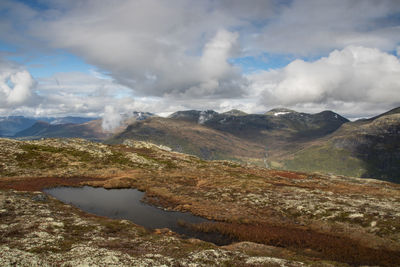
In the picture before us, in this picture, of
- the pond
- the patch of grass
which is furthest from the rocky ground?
the pond

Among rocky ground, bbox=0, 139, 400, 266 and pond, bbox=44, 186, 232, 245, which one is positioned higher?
rocky ground, bbox=0, 139, 400, 266

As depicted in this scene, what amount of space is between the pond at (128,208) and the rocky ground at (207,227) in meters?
2.76

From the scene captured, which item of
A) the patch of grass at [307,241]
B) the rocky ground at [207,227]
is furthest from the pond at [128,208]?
the rocky ground at [207,227]

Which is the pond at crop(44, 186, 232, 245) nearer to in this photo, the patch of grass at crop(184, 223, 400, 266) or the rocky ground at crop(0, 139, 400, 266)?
the patch of grass at crop(184, 223, 400, 266)

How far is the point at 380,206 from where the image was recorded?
46625 millimetres

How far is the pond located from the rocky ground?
109 inches

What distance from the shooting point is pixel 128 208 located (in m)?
47.7

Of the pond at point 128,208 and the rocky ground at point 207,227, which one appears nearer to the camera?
the rocky ground at point 207,227

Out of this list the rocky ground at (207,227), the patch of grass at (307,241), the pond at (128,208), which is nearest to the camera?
the rocky ground at (207,227)

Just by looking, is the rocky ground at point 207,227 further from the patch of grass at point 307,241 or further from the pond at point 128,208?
the pond at point 128,208

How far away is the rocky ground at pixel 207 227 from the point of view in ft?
75.6

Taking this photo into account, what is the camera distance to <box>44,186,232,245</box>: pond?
38000mm

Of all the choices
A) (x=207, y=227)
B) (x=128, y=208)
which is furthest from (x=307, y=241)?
(x=128, y=208)

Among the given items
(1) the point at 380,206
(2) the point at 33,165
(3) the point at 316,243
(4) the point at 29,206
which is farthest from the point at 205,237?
(2) the point at 33,165
